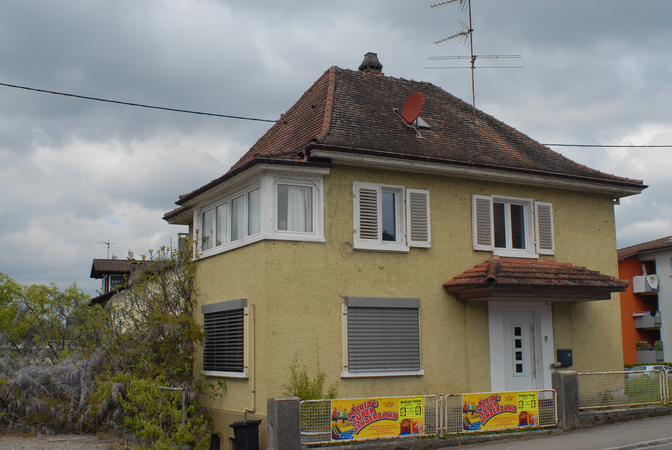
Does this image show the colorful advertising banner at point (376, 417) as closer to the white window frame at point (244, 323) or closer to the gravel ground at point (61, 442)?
the white window frame at point (244, 323)

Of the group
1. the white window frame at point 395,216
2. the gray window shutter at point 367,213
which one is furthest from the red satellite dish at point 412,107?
the gray window shutter at point 367,213

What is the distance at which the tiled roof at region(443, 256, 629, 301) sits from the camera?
12719 millimetres

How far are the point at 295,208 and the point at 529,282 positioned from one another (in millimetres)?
4981

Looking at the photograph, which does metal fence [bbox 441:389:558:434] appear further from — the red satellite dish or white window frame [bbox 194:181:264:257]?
the red satellite dish

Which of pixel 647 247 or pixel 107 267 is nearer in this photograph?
pixel 107 267

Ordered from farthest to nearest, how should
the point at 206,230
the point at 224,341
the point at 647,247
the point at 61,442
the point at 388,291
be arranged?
the point at 647,247 < the point at 206,230 < the point at 224,341 < the point at 388,291 < the point at 61,442

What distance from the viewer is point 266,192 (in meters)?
12.1

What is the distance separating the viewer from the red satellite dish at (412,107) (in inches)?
572

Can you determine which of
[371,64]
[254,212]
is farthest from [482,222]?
[371,64]

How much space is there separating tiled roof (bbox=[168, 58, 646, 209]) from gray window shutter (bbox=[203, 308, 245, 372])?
9.30 feet

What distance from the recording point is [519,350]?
14391 mm

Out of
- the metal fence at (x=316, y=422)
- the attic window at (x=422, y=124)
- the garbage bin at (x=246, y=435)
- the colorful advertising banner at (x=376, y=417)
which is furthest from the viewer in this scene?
the attic window at (x=422, y=124)

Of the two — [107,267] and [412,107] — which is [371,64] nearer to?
[412,107]

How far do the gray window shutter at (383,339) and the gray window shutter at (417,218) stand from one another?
1.45 m
